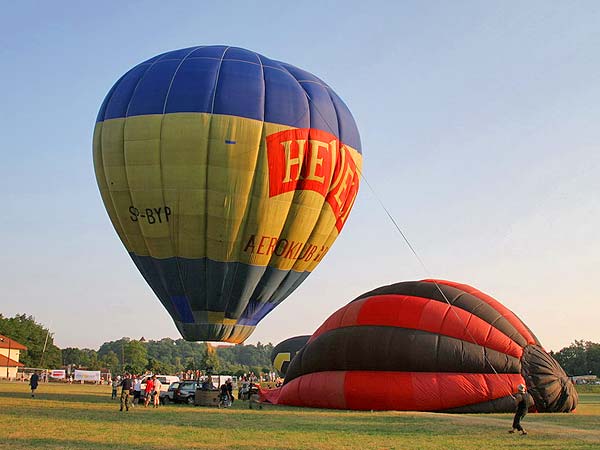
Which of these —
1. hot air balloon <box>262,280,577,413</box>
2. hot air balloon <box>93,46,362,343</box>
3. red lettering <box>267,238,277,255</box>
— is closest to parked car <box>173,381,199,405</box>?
hot air balloon <box>93,46,362,343</box>

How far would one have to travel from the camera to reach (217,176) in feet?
70.9

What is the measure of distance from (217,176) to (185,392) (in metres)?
8.13

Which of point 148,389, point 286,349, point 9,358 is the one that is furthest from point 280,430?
point 9,358

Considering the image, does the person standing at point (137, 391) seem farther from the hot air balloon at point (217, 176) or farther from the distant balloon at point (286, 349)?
the distant balloon at point (286, 349)

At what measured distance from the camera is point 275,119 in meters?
22.1

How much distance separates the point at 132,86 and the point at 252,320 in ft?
29.3

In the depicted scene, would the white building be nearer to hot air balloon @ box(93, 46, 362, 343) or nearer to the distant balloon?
the distant balloon

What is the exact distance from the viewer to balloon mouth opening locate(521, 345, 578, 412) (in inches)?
741

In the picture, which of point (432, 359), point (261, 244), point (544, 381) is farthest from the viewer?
point (261, 244)

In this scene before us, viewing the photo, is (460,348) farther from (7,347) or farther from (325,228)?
(7,347)

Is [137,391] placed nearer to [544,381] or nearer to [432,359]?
[432,359]

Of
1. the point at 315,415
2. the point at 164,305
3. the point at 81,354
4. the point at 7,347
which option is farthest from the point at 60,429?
the point at 81,354

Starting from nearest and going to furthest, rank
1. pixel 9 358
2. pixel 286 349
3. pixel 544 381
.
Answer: pixel 544 381, pixel 286 349, pixel 9 358

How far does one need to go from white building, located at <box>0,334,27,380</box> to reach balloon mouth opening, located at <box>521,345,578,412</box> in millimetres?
60768
